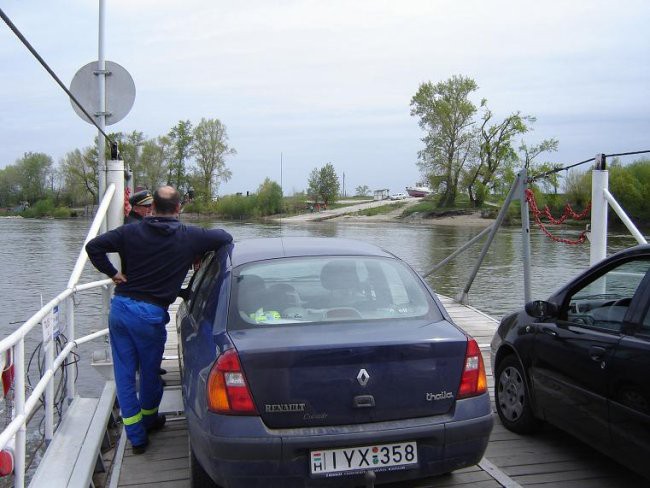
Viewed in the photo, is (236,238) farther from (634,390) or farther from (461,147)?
(461,147)

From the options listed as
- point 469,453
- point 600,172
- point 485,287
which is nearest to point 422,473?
point 469,453

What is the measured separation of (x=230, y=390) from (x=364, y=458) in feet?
2.43

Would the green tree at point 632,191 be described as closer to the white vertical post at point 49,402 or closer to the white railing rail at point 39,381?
the white railing rail at point 39,381

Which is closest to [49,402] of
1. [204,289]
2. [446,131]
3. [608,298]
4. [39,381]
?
[39,381]

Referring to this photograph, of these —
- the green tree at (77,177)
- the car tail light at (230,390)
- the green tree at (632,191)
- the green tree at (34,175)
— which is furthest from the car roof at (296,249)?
the green tree at (34,175)

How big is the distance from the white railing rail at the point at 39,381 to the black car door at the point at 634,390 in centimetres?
306

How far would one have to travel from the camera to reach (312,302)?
3.82 m

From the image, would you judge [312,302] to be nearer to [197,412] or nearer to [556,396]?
[197,412]

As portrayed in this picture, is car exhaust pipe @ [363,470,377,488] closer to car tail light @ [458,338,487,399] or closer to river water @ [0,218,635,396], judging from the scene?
car tail light @ [458,338,487,399]

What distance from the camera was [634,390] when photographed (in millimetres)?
3486

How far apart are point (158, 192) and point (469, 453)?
2587mm

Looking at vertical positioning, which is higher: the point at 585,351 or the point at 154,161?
the point at 154,161

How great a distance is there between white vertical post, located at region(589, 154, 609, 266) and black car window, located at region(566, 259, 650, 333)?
3699 millimetres

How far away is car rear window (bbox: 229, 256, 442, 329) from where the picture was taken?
3664mm
